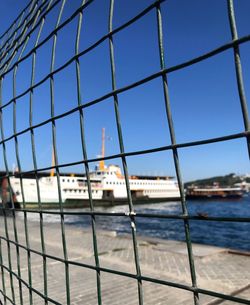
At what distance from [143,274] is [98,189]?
4642cm

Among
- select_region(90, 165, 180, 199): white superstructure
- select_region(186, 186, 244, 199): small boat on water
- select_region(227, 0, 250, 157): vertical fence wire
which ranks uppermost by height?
select_region(227, 0, 250, 157): vertical fence wire

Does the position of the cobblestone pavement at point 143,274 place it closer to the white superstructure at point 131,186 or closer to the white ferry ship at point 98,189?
the white ferry ship at point 98,189

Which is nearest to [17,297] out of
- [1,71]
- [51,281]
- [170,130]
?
[51,281]

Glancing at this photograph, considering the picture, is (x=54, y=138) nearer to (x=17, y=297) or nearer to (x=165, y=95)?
(x=165, y=95)

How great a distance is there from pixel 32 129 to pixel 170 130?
153cm

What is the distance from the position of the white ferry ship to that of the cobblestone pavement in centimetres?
3088

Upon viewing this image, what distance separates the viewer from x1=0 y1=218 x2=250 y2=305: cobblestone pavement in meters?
5.42

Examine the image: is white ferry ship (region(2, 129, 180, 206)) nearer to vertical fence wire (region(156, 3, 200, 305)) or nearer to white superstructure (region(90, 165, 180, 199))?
white superstructure (region(90, 165, 180, 199))

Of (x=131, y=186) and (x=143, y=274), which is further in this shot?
(x=131, y=186)

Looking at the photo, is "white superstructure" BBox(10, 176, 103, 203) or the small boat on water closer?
"white superstructure" BBox(10, 176, 103, 203)

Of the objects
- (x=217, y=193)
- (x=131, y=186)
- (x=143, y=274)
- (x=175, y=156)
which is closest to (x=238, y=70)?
(x=175, y=156)

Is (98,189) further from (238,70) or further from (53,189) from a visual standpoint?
(238,70)

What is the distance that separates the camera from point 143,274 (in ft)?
22.9

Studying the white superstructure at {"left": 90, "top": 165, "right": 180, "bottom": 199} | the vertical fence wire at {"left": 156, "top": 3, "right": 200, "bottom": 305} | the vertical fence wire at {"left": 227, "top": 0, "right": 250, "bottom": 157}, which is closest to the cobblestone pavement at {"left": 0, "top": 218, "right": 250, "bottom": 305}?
the vertical fence wire at {"left": 156, "top": 3, "right": 200, "bottom": 305}
